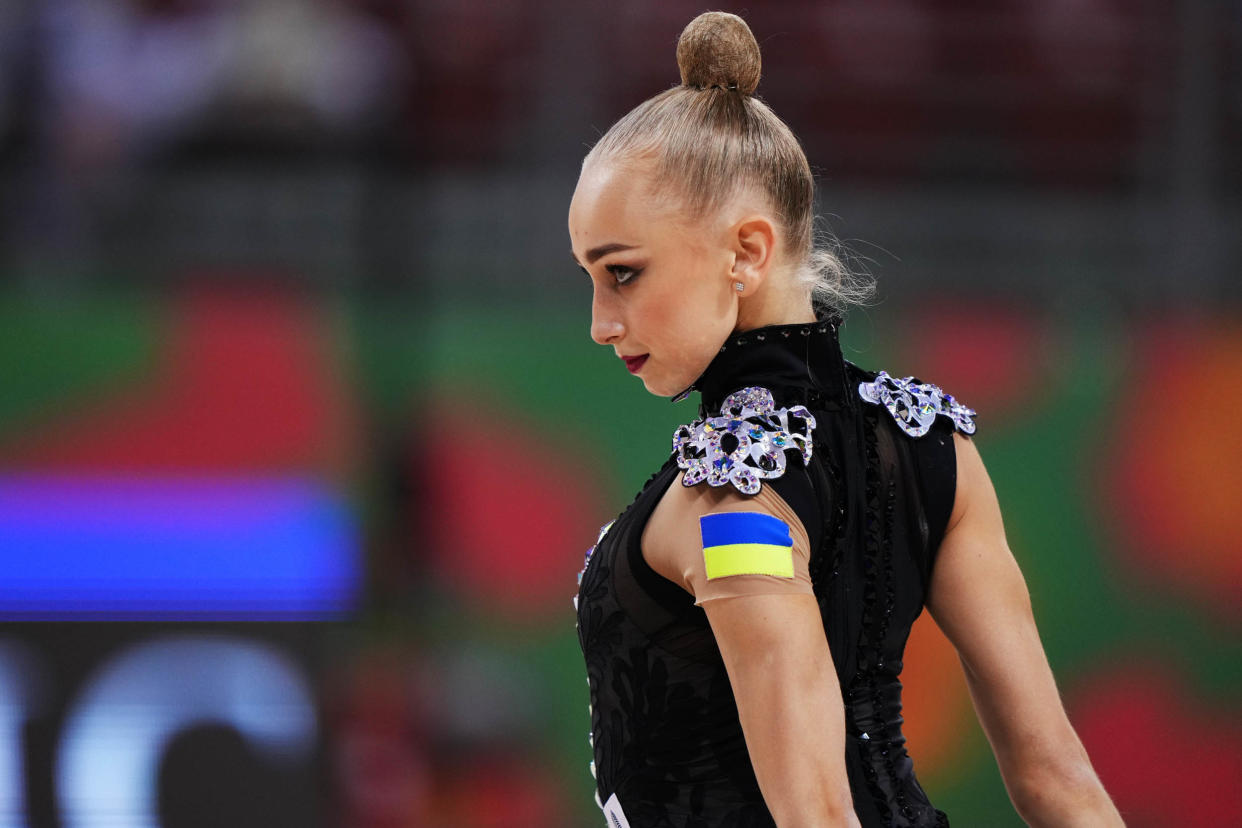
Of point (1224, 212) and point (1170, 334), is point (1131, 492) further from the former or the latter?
point (1224, 212)

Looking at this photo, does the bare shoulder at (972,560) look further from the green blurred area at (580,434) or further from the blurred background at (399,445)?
the green blurred area at (580,434)

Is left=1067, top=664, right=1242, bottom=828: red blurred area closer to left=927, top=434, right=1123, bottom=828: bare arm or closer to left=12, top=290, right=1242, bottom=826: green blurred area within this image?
left=12, top=290, right=1242, bottom=826: green blurred area

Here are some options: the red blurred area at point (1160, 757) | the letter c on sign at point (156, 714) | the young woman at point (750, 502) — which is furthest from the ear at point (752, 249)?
the red blurred area at point (1160, 757)

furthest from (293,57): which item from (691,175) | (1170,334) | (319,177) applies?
(691,175)

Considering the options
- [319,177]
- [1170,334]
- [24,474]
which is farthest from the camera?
[319,177]

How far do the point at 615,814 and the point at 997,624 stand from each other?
398 mm

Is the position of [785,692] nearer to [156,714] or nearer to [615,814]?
[615,814]

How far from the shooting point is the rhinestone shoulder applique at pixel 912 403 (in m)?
1.26

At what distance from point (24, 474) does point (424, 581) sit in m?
1.04

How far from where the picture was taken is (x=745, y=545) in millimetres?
1061

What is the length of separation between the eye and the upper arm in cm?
35

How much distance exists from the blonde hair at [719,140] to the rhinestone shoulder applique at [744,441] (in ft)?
0.52

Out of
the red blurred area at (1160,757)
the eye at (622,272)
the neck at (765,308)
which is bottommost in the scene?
the red blurred area at (1160,757)

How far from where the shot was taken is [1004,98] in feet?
15.1
